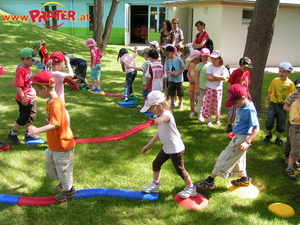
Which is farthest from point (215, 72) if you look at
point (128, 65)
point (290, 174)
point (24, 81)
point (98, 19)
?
point (98, 19)

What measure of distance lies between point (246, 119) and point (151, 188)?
62.3 inches

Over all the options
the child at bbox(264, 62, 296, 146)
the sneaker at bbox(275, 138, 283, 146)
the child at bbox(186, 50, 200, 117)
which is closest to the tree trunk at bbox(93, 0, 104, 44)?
the child at bbox(186, 50, 200, 117)

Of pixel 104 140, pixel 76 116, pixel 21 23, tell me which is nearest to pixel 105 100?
pixel 76 116

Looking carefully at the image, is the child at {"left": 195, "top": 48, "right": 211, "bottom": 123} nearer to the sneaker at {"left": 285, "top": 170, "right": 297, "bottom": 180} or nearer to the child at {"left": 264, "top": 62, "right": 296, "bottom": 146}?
the child at {"left": 264, "top": 62, "right": 296, "bottom": 146}

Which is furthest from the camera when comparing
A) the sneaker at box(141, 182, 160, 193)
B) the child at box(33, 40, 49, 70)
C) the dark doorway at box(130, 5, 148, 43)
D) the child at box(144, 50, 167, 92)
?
the dark doorway at box(130, 5, 148, 43)

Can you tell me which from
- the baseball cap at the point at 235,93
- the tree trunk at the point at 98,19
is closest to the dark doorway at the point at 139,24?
the tree trunk at the point at 98,19

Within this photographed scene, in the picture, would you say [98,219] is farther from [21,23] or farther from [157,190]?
[21,23]

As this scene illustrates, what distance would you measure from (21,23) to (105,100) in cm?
1477

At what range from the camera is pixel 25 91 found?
17.5 ft

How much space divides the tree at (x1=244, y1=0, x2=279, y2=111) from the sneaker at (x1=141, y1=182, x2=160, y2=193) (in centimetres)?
430

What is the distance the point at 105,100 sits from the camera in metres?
9.02

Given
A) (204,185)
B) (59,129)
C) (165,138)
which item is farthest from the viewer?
(204,185)

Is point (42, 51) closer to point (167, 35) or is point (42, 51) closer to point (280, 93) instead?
point (167, 35)

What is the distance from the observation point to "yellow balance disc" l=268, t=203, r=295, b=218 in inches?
149
